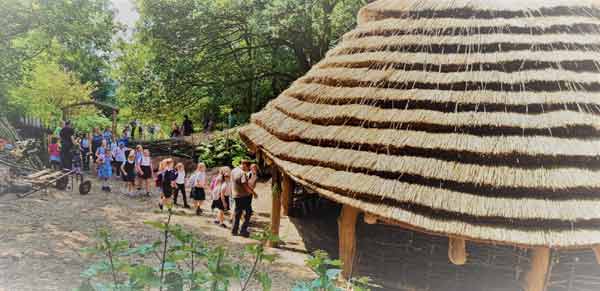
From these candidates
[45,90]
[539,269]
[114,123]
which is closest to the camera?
[539,269]

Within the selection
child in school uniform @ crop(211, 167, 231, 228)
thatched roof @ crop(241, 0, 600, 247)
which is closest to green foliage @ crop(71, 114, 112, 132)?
child in school uniform @ crop(211, 167, 231, 228)

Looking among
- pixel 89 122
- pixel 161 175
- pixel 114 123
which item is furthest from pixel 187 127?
pixel 89 122

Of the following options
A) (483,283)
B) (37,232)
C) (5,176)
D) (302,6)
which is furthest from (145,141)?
(483,283)

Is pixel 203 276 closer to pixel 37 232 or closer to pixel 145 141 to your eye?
pixel 37 232

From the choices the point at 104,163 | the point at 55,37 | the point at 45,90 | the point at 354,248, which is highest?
the point at 55,37

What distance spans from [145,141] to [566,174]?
8774mm

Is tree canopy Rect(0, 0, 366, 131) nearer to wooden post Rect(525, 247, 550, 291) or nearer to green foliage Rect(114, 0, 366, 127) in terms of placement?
green foliage Rect(114, 0, 366, 127)

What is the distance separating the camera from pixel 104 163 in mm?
8750

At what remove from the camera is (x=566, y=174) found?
181 inches

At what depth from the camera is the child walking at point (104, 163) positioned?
27.2 feet

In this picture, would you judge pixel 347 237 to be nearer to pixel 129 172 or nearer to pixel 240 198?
pixel 240 198

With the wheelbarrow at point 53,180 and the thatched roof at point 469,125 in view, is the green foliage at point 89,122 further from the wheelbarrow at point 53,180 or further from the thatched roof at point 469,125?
the thatched roof at point 469,125

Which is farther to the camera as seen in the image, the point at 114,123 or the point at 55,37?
the point at 114,123

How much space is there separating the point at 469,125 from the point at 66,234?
5.22 m
